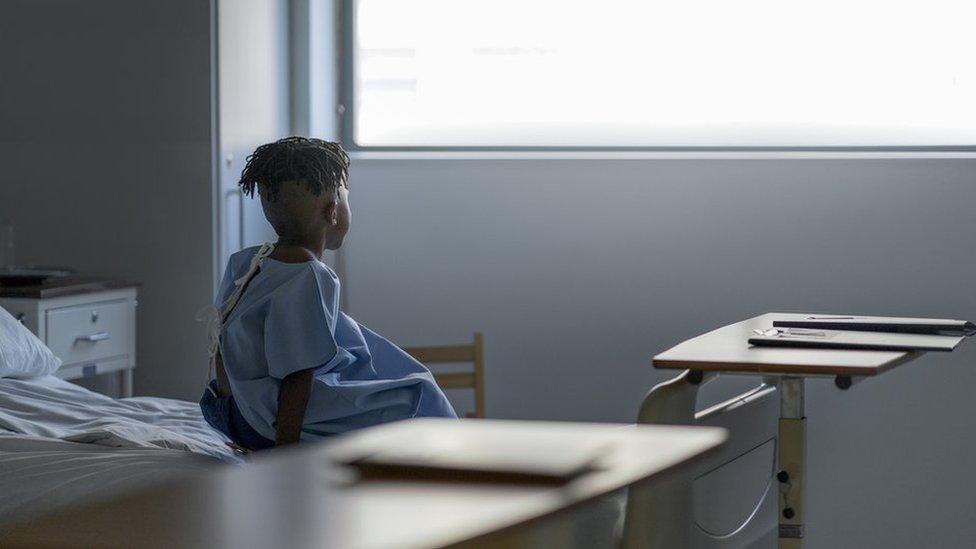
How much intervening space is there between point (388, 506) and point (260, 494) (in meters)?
0.10

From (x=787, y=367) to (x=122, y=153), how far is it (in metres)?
2.53

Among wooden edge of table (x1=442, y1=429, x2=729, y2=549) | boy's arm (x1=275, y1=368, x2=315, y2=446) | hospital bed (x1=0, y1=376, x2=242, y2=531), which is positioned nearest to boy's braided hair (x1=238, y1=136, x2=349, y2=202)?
boy's arm (x1=275, y1=368, x2=315, y2=446)

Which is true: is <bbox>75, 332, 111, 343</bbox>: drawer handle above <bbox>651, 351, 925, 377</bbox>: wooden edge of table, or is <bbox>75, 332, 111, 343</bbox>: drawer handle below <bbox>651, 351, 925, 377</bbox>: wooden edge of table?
below

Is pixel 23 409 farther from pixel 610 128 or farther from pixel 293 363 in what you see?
pixel 610 128

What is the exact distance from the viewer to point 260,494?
3.37 feet

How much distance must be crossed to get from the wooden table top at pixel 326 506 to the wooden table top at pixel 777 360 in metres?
0.97

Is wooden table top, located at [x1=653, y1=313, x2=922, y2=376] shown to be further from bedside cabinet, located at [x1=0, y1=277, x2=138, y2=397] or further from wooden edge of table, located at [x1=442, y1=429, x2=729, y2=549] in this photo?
bedside cabinet, located at [x1=0, y1=277, x2=138, y2=397]

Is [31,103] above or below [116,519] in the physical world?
above

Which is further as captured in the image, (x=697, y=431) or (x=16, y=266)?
(x=16, y=266)

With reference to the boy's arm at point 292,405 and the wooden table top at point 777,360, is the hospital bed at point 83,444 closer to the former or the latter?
the boy's arm at point 292,405

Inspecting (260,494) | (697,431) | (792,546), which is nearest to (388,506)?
(260,494)

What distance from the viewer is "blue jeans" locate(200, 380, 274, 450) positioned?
2.54 metres

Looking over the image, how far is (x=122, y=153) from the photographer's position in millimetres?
4066

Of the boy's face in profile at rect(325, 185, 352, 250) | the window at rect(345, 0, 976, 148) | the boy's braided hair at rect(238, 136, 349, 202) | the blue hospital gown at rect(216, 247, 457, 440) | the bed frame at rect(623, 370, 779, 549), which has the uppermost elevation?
the window at rect(345, 0, 976, 148)
